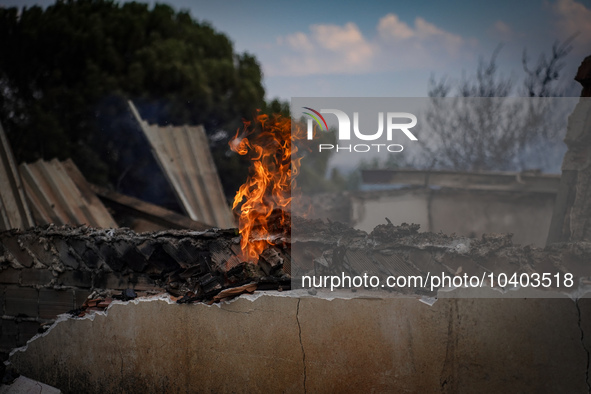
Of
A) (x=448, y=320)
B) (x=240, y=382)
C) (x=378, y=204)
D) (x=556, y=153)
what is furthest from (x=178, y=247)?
(x=556, y=153)

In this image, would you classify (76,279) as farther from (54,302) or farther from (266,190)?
(266,190)

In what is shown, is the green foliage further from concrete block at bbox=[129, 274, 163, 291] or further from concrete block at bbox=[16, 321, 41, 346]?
concrete block at bbox=[129, 274, 163, 291]

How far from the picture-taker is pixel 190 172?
9.23m

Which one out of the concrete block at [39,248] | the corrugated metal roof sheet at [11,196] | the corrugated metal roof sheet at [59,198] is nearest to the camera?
the concrete block at [39,248]

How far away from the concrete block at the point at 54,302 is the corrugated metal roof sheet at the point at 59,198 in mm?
2355

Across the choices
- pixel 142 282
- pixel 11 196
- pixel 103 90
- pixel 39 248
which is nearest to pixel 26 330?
pixel 39 248

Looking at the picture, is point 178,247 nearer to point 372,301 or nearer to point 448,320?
point 372,301

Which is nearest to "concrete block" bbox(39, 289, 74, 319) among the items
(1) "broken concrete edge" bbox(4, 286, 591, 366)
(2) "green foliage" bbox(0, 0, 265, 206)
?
(1) "broken concrete edge" bbox(4, 286, 591, 366)

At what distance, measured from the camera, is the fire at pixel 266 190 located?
418 cm

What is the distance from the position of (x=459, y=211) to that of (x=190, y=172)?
19.6 feet

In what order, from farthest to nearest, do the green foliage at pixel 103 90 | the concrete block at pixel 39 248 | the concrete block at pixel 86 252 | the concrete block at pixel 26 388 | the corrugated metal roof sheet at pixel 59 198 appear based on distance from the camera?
the green foliage at pixel 103 90 < the corrugated metal roof sheet at pixel 59 198 < the concrete block at pixel 39 248 < the concrete block at pixel 86 252 < the concrete block at pixel 26 388

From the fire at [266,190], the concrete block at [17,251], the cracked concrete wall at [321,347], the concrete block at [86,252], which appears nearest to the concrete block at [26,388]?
the cracked concrete wall at [321,347]

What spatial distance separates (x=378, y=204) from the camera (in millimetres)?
11117

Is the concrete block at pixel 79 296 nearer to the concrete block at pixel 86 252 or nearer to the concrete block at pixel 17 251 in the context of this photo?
the concrete block at pixel 86 252
